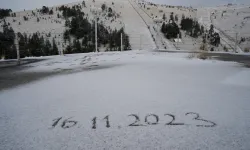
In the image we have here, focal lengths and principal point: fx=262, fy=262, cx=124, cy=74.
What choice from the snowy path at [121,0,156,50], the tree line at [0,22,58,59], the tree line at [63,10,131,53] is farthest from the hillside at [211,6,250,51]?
the tree line at [0,22,58,59]

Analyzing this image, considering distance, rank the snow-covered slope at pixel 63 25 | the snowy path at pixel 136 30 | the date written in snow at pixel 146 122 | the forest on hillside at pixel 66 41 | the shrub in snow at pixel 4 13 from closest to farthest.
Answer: the date written in snow at pixel 146 122 < the forest on hillside at pixel 66 41 < the snowy path at pixel 136 30 < the snow-covered slope at pixel 63 25 < the shrub in snow at pixel 4 13

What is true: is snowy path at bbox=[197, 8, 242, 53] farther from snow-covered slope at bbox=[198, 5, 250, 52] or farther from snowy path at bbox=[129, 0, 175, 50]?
snowy path at bbox=[129, 0, 175, 50]

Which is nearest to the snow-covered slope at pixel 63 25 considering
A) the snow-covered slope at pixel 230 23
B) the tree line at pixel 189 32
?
the tree line at pixel 189 32

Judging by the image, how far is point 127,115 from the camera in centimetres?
285

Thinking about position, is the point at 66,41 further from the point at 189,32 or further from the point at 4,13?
the point at 189,32

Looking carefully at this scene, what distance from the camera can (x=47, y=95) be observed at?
3863mm


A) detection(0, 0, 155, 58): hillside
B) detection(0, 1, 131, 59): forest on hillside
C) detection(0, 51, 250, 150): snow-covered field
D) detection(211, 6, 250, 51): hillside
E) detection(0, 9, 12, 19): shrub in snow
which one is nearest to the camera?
detection(0, 51, 250, 150): snow-covered field

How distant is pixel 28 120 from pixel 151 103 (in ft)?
4.77

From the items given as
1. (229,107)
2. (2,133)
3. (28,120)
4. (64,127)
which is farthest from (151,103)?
(2,133)

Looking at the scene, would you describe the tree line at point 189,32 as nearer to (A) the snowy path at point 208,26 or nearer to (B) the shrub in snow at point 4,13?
(A) the snowy path at point 208,26

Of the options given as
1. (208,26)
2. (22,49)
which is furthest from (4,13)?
(208,26)

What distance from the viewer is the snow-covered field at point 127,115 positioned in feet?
7.22

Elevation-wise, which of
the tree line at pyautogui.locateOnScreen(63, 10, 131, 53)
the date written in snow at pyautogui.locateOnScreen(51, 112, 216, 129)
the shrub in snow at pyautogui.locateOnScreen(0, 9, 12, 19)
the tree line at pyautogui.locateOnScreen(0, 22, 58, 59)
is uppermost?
the shrub in snow at pyautogui.locateOnScreen(0, 9, 12, 19)

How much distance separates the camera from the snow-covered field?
7.22 ft
